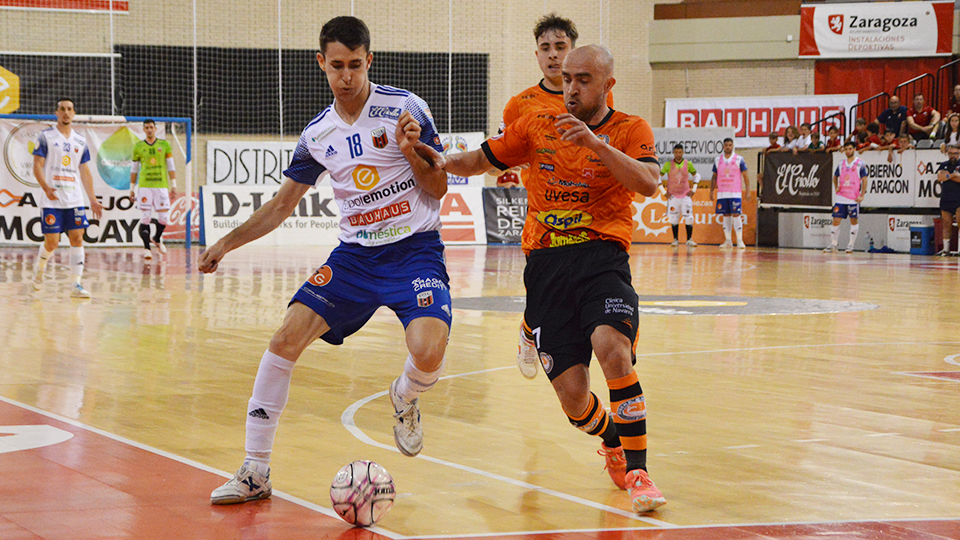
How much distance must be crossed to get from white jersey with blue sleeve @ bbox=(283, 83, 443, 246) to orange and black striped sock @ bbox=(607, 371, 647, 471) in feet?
3.81

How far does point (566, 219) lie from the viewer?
477cm

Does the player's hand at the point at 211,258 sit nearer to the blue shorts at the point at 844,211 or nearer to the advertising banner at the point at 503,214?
the blue shorts at the point at 844,211

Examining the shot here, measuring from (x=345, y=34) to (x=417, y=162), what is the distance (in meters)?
0.64

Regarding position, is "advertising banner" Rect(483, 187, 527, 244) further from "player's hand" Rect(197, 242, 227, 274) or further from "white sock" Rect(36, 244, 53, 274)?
"player's hand" Rect(197, 242, 227, 274)

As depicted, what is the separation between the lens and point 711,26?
30.7m

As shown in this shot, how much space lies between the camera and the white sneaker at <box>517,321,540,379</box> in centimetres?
693

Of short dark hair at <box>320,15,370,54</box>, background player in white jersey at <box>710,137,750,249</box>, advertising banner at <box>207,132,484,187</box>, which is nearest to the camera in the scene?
short dark hair at <box>320,15,370,54</box>

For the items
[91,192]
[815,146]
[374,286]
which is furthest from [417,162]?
[815,146]

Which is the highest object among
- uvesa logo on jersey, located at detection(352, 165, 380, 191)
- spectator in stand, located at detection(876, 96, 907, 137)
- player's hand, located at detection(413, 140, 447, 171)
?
spectator in stand, located at detection(876, 96, 907, 137)

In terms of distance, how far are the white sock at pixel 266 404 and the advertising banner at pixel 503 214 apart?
20.9 meters

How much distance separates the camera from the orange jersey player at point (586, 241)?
443 centimetres

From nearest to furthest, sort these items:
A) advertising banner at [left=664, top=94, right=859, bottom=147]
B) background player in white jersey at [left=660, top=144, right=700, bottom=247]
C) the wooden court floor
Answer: the wooden court floor → background player in white jersey at [left=660, top=144, right=700, bottom=247] → advertising banner at [left=664, top=94, right=859, bottom=147]

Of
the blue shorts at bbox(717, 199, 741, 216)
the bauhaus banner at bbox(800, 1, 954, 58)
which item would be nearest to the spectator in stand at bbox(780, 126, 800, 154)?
the blue shorts at bbox(717, 199, 741, 216)

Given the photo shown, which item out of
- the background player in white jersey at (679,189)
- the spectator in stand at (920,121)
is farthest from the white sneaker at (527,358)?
the spectator in stand at (920,121)
